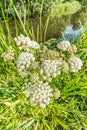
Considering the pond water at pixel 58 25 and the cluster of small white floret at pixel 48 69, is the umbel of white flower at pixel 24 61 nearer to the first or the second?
the cluster of small white floret at pixel 48 69

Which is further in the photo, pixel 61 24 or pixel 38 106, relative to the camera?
pixel 61 24

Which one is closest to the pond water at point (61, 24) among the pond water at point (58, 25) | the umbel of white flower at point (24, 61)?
the pond water at point (58, 25)

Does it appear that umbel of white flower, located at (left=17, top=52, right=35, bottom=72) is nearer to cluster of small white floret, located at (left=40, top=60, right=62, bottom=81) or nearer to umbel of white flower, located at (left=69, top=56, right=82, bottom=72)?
cluster of small white floret, located at (left=40, top=60, right=62, bottom=81)

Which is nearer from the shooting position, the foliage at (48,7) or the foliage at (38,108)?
the foliage at (38,108)

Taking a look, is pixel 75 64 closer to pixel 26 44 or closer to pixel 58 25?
pixel 26 44

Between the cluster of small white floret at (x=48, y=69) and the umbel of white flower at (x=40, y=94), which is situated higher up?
the cluster of small white floret at (x=48, y=69)

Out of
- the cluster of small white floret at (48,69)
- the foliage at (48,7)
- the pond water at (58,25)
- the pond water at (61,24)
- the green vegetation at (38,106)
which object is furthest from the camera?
the foliage at (48,7)

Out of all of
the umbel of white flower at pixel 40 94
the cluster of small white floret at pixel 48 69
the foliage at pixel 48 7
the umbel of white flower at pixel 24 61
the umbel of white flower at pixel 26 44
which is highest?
the foliage at pixel 48 7

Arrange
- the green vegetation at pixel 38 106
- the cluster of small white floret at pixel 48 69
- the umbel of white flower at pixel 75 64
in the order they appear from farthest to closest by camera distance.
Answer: the green vegetation at pixel 38 106
the umbel of white flower at pixel 75 64
the cluster of small white floret at pixel 48 69

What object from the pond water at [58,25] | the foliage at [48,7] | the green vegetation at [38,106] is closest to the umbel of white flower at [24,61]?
the green vegetation at [38,106]

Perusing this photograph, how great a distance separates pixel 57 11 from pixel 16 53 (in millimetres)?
17461

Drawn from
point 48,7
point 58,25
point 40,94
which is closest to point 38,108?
point 40,94

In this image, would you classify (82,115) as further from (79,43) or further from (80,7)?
(80,7)

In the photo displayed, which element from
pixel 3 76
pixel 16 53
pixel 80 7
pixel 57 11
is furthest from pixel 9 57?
pixel 80 7
